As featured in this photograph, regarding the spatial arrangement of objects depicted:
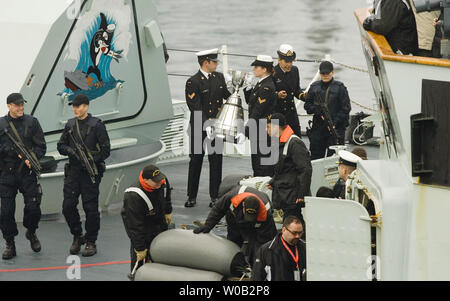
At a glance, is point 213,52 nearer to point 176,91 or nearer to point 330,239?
point 330,239

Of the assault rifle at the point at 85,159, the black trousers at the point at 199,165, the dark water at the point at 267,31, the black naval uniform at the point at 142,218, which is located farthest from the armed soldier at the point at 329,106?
the dark water at the point at 267,31

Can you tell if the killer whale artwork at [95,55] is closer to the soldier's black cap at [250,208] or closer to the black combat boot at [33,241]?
the black combat boot at [33,241]

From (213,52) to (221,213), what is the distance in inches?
123

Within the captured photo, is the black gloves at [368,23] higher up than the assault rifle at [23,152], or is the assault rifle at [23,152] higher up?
the black gloves at [368,23]

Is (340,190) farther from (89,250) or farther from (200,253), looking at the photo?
(89,250)

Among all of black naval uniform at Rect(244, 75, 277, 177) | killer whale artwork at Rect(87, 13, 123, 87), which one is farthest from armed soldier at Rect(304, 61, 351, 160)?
killer whale artwork at Rect(87, 13, 123, 87)

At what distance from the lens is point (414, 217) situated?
5730 mm

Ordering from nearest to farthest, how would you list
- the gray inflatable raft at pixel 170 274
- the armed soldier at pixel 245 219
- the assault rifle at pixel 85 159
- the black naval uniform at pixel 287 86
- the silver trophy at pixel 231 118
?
the gray inflatable raft at pixel 170 274 < the armed soldier at pixel 245 219 < the assault rifle at pixel 85 159 < the silver trophy at pixel 231 118 < the black naval uniform at pixel 287 86

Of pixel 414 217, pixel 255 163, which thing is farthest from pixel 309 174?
pixel 414 217

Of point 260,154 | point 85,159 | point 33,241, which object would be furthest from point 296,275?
point 260,154

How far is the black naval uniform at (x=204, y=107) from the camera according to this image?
10.7 metres

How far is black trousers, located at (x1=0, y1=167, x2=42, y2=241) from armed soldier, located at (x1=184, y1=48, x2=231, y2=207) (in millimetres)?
2123

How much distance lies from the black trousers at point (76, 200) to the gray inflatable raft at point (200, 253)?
149 cm

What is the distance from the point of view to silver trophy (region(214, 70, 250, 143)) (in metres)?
10.4
